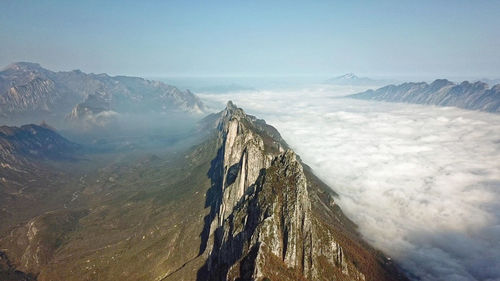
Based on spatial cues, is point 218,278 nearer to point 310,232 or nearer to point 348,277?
point 310,232

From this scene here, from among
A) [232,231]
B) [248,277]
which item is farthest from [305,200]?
[248,277]

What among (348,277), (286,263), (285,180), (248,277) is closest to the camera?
(248,277)

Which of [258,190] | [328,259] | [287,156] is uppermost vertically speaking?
[287,156]

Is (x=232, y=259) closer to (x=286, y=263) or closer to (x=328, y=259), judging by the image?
(x=286, y=263)

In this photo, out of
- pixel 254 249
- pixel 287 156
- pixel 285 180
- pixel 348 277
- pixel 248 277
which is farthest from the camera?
pixel 287 156

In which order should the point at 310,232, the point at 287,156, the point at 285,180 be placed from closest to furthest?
the point at 310,232
the point at 285,180
the point at 287,156

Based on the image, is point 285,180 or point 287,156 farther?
point 287,156

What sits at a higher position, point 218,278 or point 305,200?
point 305,200

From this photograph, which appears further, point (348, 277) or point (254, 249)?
point (348, 277)

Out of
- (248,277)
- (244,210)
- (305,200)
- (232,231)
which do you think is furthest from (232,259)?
(305,200)
